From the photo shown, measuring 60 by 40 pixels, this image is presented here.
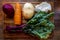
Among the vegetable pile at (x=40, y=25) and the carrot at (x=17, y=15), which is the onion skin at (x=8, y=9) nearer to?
the carrot at (x=17, y=15)

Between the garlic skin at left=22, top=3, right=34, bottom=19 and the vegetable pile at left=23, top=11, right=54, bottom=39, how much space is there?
4cm

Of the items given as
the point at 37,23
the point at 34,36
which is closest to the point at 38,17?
the point at 37,23

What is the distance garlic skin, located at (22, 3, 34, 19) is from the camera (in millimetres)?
1214

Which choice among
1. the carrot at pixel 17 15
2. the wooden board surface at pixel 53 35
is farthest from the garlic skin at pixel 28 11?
the wooden board surface at pixel 53 35

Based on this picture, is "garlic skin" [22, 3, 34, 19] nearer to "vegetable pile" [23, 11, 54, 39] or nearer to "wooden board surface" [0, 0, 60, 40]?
"vegetable pile" [23, 11, 54, 39]

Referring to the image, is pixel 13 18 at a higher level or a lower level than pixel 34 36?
higher

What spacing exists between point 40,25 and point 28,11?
0.14m

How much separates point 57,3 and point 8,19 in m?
0.40

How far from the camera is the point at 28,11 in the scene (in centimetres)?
122

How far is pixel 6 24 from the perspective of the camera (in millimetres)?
1251

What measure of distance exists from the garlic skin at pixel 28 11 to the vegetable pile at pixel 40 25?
1.5 inches

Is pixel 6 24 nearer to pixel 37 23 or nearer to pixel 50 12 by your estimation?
pixel 37 23

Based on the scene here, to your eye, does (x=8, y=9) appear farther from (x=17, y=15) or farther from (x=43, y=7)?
(x=43, y=7)

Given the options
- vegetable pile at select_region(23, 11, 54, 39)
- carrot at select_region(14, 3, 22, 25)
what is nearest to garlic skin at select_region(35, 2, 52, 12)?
vegetable pile at select_region(23, 11, 54, 39)
